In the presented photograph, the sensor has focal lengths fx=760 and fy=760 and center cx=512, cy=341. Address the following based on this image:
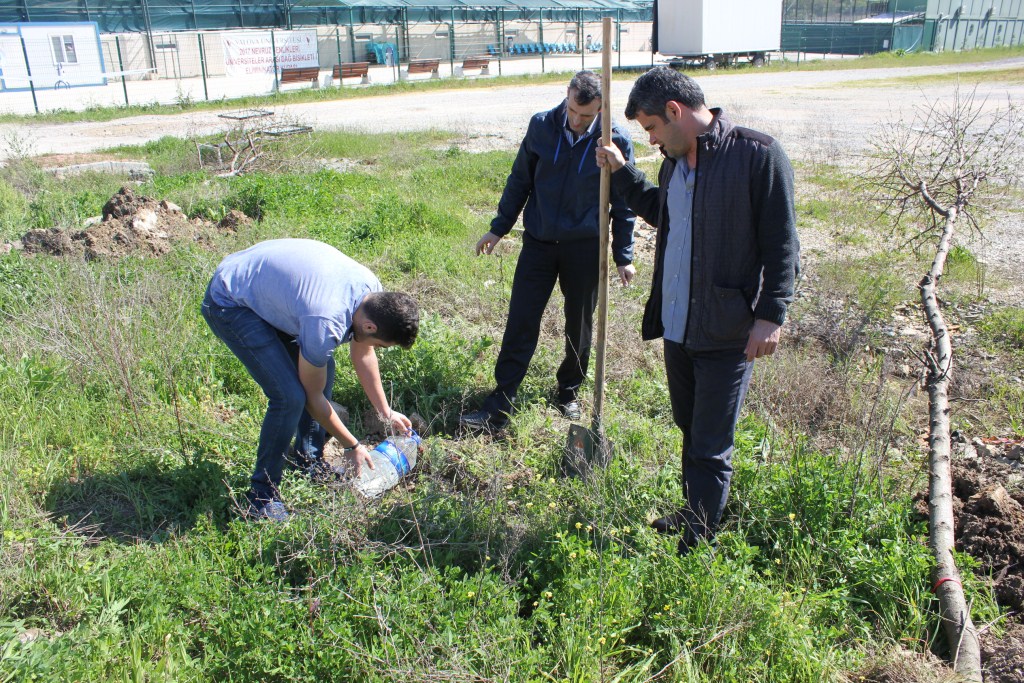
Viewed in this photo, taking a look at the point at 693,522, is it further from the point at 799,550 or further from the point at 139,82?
the point at 139,82

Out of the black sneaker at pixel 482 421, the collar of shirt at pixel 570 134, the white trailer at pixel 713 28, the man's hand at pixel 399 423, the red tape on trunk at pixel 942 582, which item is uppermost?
the white trailer at pixel 713 28

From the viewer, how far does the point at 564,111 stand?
4094 millimetres

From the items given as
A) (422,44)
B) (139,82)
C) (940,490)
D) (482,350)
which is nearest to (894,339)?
(940,490)

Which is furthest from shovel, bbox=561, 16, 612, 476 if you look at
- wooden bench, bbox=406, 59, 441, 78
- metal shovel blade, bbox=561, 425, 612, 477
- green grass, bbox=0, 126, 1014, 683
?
wooden bench, bbox=406, 59, 441, 78

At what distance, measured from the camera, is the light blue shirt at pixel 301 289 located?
3061 mm

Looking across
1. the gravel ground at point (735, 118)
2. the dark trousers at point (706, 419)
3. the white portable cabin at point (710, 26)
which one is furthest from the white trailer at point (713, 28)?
the dark trousers at point (706, 419)

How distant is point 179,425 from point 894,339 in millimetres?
4836

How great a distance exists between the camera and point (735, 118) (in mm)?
16547

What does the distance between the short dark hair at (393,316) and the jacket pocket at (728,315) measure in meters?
1.14

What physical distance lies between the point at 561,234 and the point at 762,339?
5.26ft

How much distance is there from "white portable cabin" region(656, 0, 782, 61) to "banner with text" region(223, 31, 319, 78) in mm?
15824

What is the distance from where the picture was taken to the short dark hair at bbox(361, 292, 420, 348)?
9.84 ft

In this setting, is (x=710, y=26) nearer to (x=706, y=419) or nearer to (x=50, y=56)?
(x=50, y=56)

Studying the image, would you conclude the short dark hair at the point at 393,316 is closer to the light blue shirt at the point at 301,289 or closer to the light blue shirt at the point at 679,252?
the light blue shirt at the point at 301,289
